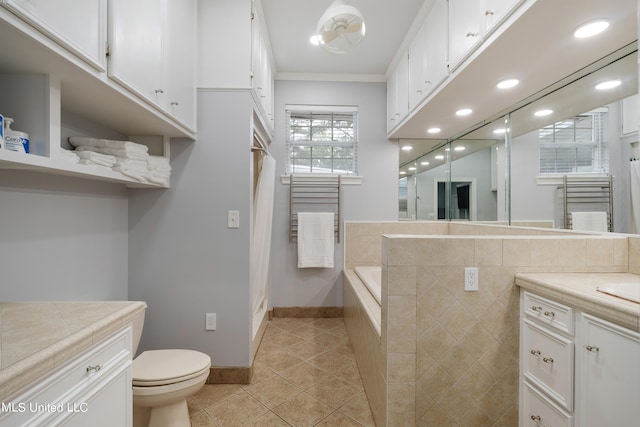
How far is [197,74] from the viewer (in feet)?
6.63

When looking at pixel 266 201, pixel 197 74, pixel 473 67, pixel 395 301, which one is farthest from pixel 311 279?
pixel 473 67

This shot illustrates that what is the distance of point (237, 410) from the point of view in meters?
1.79

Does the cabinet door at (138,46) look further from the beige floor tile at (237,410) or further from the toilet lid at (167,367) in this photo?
the beige floor tile at (237,410)

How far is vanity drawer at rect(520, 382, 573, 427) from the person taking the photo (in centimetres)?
118

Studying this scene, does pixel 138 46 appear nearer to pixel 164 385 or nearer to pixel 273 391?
pixel 164 385

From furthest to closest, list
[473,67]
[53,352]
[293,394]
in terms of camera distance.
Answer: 1. [293,394]
2. [473,67]
3. [53,352]

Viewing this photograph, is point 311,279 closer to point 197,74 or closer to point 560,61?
point 197,74

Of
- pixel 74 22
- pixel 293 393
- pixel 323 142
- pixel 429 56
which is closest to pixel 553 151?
pixel 429 56

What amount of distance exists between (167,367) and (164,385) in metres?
0.11

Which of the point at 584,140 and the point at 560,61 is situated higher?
the point at 560,61

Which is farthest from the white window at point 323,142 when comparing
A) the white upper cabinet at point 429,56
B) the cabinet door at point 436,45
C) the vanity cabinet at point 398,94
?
the cabinet door at point 436,45

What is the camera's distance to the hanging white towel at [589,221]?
61.4 inches

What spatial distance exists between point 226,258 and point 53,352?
134 centimetres

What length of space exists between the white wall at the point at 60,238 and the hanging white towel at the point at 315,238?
1.70m
